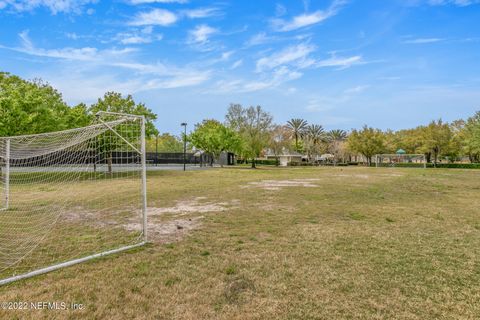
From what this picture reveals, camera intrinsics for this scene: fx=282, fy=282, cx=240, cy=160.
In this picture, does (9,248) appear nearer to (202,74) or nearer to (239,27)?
(239,27)

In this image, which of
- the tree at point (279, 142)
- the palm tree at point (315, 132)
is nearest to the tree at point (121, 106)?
the tree at point (279, 142)

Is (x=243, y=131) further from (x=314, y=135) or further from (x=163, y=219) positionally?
(x=163, y=219)

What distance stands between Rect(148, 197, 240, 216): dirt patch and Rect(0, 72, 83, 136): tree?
1184 centimetres

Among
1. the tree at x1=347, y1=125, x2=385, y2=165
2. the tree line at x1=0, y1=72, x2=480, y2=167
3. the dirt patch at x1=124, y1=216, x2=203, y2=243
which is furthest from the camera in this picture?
the tree at x1=347, y1=125, x2=385, y2=165

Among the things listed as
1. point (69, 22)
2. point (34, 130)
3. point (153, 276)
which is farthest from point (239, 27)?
point (153, 276)

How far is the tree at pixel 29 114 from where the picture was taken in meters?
15.0

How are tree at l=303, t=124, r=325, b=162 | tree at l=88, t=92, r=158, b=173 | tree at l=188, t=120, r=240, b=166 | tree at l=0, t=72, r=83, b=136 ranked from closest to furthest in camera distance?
tree at l=0, t=72, r=83, b=136 → tree at l=88, t=92, r=158, b=173 → tree at l=188, t=120, r=240, b=166 → tree at l=303, t=124, r=325, b=162

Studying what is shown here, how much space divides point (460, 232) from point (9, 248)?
840 centimetres

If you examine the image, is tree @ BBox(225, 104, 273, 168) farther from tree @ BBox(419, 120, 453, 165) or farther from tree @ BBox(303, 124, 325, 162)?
tree @ BBox(303, 124, 325, 162)

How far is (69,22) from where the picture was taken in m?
12.4

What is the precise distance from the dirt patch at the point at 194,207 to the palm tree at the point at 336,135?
199 feet

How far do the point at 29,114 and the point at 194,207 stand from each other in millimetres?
13491

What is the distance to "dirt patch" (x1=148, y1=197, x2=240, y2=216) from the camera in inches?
314

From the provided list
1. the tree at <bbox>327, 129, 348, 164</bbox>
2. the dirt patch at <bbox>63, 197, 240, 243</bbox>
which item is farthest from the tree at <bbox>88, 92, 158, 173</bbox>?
the tree at <bbox>327, 129, 348, 164</bbox>
